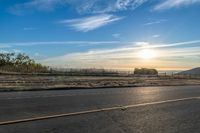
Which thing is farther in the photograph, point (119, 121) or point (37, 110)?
point (37, 110)

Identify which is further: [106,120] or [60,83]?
[60,83]

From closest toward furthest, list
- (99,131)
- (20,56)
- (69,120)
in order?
(99,131)
(69,120)
(20,56)

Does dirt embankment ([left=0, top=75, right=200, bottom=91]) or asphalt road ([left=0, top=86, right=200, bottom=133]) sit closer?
asphalt road ([left=0, top=86, right=200, bottom=133])

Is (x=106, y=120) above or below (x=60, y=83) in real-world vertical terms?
below

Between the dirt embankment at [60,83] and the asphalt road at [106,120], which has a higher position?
the dirt embankment at [60,83]

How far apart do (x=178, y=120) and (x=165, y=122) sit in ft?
2.05

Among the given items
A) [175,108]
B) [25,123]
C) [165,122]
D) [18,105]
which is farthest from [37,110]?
[175,108]

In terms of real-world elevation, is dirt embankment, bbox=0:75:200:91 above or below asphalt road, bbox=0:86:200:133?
above

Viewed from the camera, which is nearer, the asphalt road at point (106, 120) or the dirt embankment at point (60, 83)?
the asphalt road at point (106, 120)

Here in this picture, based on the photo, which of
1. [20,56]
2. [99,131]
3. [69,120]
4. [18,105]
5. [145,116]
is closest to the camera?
[99,131]

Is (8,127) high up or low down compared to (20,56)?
down

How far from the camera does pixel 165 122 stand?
32.2 ft

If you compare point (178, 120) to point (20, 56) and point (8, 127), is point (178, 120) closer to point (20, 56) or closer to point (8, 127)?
point (8, 127)

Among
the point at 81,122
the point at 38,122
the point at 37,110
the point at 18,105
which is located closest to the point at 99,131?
the point at 81,122
